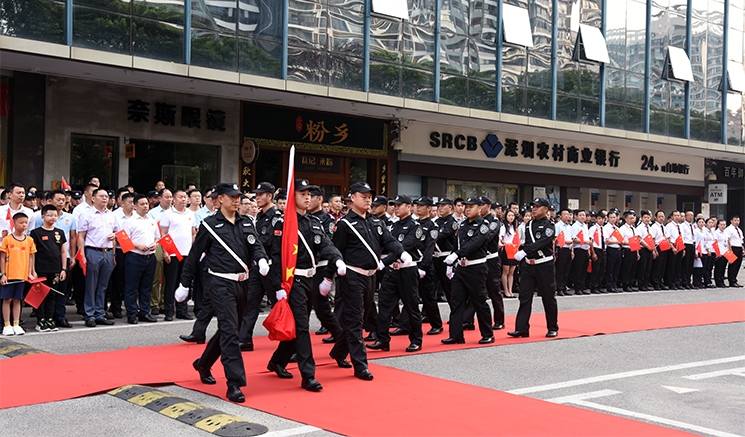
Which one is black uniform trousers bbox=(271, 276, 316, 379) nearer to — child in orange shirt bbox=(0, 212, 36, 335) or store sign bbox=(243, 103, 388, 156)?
child in orange shirt bbox=(0, 212, 36, 335)

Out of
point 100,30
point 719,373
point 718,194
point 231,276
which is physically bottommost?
point 719,373

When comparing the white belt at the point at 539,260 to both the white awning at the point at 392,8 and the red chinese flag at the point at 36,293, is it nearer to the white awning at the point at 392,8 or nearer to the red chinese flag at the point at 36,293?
the red chinese flag at the point at 36,293

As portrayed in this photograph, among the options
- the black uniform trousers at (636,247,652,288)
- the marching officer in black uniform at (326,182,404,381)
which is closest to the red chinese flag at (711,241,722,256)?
the black uniform trousers at (636,247,652,288)

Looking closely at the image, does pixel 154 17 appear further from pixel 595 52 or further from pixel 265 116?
pixel 595 52

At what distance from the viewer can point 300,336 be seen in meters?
7.91

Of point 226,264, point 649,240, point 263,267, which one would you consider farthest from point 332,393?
point 649,240

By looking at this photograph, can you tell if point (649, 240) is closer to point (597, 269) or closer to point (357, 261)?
point (597, 269)

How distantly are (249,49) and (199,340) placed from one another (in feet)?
33.7

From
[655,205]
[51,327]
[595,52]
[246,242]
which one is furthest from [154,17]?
[655,205]

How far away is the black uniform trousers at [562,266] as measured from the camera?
19.5 meters

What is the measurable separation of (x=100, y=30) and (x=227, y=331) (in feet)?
36.2

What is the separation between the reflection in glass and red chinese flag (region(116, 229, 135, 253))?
18.4 feet

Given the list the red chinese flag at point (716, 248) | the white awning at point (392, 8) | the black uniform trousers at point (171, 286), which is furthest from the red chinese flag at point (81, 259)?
the red chinese flag at point (716, 248)

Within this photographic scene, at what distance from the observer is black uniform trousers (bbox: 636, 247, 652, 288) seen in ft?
72.7
